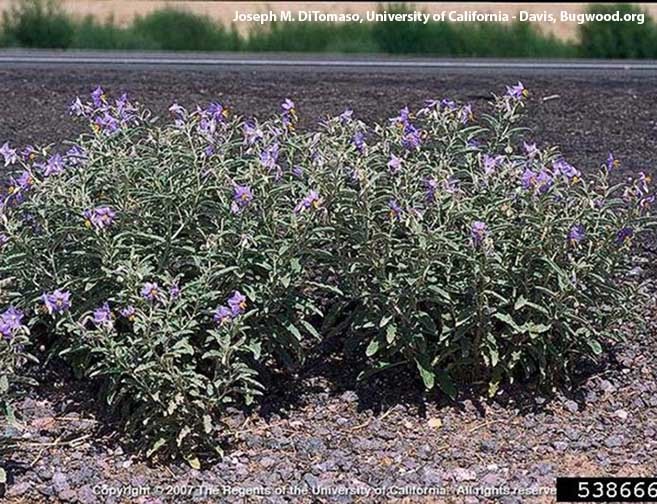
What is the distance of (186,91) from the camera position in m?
9.25

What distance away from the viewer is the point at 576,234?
4.20 meters

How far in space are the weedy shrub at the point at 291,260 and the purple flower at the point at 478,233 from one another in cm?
2

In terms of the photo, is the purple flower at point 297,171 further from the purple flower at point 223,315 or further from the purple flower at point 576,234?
the purple flower at point 576,234

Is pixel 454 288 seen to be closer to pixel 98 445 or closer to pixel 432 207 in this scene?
pixel 432 207

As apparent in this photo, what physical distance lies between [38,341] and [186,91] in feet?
15.5

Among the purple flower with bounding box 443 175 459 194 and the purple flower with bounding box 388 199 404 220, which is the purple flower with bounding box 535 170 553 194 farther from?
the purple flower with bounding box 388 199 404 220

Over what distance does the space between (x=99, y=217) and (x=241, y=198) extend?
0.49 m

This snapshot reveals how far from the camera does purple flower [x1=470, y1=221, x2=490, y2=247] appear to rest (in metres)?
4.11

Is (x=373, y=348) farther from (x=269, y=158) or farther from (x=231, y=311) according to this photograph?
(x=269, y=158)

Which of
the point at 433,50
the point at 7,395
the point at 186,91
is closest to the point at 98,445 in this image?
the point at 7,395

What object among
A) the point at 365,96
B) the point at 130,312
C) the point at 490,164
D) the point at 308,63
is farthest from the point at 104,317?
the point at 308,63

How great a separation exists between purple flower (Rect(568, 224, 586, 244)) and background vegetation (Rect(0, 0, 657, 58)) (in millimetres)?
13189

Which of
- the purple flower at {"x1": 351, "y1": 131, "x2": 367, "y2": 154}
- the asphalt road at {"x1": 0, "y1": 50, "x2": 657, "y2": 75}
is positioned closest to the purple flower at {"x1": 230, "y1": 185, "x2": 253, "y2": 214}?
the purple flower at {"x1": 351, "y1": 131, "x2": 367, "y2": 154}

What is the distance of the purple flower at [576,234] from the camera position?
420cm
